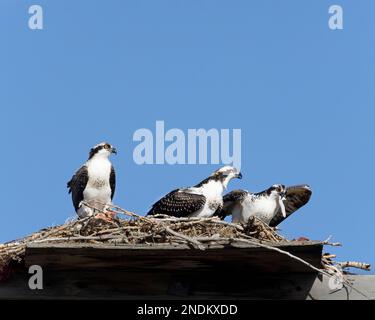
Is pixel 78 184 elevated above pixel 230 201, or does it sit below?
above

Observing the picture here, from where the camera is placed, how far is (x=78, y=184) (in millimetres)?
11438

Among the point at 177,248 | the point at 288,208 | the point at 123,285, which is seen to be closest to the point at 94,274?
the point at 123,285

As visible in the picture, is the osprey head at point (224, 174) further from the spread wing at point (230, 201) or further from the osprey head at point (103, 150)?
the osprey head at point (103, 150)

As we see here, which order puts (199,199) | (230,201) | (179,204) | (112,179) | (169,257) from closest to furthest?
(169,257), (179,204), (199,199), (230,201), (112,179)

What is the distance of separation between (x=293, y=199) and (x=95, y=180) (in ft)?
7.54

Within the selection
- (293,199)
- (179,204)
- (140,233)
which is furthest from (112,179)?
(140,233)

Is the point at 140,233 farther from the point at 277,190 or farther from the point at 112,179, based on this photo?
the point at 112,179

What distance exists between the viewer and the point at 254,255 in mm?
6285

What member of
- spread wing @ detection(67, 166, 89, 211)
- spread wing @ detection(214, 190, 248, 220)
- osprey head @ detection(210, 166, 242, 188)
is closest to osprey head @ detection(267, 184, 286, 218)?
spread wing @ detection(214, 190, 248, 220)

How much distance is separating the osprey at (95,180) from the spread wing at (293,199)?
2.04 metres

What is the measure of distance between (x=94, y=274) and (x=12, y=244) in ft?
2.66

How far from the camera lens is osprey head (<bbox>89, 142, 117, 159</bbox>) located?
453 inches

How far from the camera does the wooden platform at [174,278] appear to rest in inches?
251
